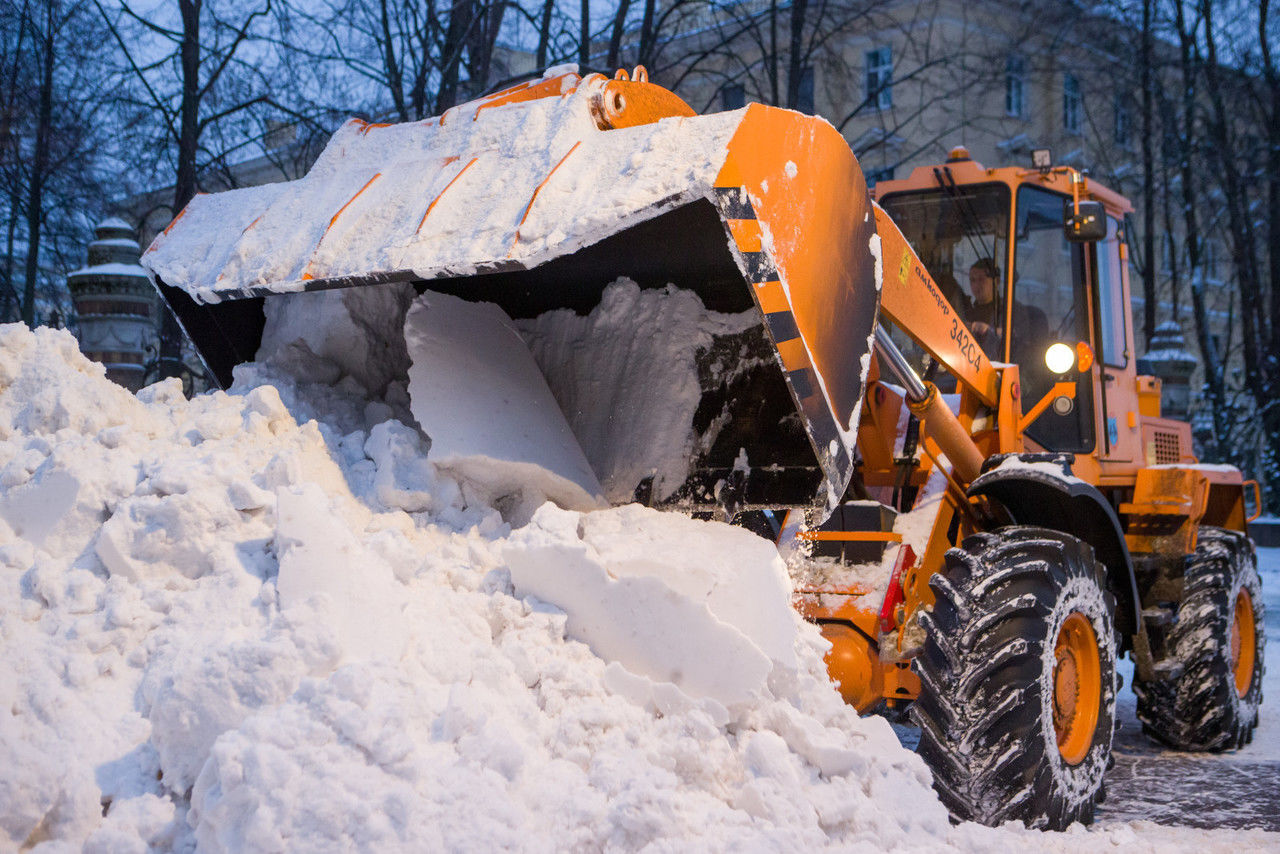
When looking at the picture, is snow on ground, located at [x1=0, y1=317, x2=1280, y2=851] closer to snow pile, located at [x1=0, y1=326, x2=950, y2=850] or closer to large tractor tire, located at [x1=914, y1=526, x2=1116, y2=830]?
snow pile, located at [x1=0, y1=326, x2=950, y2=850]

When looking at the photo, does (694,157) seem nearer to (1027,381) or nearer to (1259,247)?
(1027,381)

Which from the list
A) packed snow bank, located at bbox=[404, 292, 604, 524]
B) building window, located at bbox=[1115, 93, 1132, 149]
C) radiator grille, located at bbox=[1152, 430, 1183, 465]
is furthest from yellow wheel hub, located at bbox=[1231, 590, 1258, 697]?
building window, located at bbox=[1115, 93, 1132, 149]

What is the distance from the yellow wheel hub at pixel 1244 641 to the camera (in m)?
6.11

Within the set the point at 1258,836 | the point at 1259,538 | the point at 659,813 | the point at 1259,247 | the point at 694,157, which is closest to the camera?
the point at 659,813

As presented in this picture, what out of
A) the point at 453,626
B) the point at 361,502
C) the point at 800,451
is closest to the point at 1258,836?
the point at 800,451

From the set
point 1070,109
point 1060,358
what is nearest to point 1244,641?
point 1060,358

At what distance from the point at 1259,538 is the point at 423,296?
1538 cm

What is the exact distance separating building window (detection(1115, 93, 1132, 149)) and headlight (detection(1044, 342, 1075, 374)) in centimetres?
1787

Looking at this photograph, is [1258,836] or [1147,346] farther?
[1147,346]

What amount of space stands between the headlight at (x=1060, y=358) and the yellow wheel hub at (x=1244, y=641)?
204 centimetres

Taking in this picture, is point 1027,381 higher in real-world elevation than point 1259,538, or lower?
higher

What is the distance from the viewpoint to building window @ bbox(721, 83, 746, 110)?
1406cm

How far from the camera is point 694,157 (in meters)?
3.14

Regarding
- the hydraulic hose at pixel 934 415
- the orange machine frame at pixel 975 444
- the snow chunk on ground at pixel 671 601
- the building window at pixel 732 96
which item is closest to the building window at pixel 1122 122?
the building window at pixel 732 96
